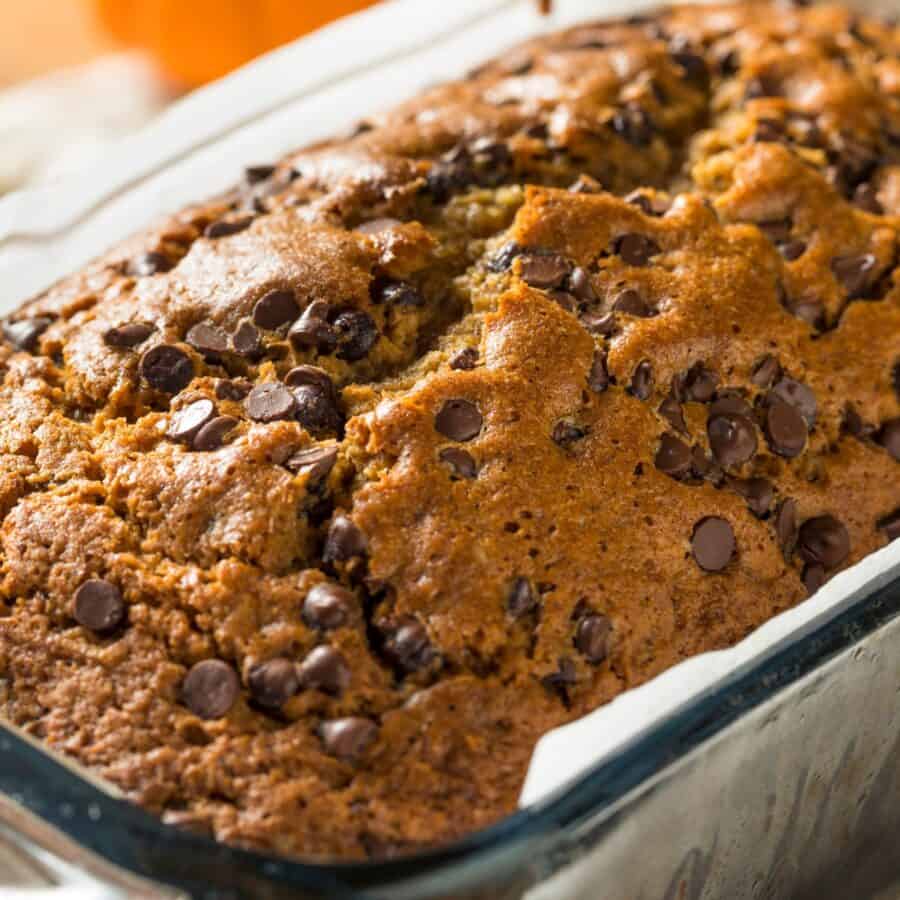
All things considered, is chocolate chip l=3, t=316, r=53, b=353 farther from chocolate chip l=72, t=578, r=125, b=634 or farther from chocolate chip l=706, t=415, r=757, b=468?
chocolate chip l=706, t=415, r=757, b=468

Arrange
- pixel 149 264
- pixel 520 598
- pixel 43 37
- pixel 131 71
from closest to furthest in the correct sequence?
1. pixel 520 598
2. pixel 149 264
3. pixel 131 71
4. pixel 43 37

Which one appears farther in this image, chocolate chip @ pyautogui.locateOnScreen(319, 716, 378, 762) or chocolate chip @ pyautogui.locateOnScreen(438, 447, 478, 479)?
chocolate chip @ pyautogui.locateOnScreen(438, 447, 478, 479)

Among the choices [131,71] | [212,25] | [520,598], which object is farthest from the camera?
[131,71]

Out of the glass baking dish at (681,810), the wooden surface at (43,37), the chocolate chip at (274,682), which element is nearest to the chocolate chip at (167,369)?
the chocolate chip at (274,682)

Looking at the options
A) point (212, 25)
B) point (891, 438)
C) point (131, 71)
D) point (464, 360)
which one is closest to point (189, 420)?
point (464, 360)

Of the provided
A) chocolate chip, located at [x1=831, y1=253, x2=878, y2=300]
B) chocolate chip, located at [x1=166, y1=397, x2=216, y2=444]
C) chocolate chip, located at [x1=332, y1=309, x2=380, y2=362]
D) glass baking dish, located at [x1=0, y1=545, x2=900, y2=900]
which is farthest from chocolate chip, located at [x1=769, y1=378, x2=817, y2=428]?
chocolate chip, located at [x1=166, y1=397, x2=216, y2=444]

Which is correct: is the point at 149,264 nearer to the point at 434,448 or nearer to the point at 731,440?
the point at 434,448

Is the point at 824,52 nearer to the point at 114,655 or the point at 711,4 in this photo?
the point at 711,4
